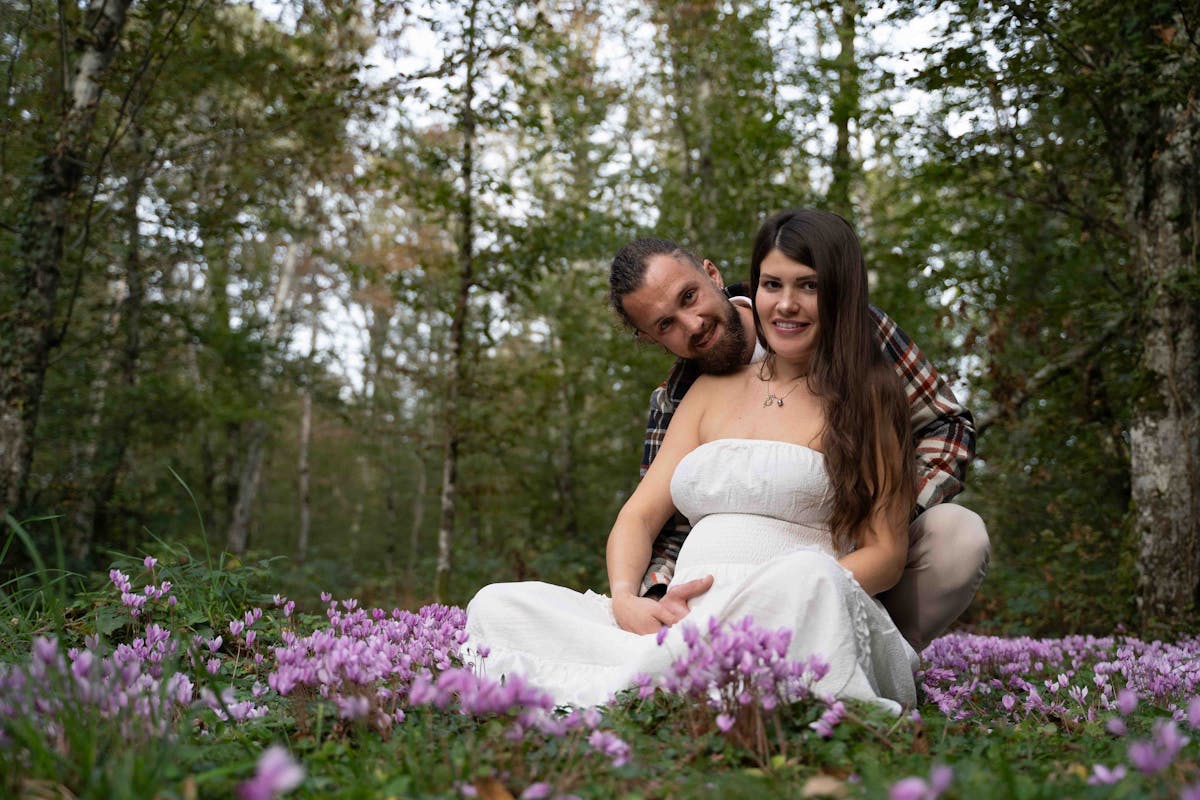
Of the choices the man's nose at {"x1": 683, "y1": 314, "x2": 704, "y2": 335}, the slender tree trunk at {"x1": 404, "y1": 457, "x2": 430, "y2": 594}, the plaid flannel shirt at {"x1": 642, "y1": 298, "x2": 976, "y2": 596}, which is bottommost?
the slender tree trunk at {"x1": 404, "y1": 457, "x2": 430, "y2": 594}

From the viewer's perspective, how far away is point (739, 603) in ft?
9.86

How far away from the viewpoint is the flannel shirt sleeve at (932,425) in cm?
403

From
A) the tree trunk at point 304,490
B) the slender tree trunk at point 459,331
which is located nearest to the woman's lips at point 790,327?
the slender tree trunk at point 459,331

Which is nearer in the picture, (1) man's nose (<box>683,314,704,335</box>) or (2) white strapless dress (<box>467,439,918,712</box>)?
(2) white strapless dress (<box>467,439,918,712</box>)

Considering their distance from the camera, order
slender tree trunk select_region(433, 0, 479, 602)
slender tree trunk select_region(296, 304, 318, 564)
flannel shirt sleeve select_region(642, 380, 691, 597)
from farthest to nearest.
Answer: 1. slender tree trunk select_region(296, 304, 318, 564)
2. slender tree trunk select_region(433, 0, 479, 602)
3. flannel shirt sleeve select_region(642, 380, 691, 597)

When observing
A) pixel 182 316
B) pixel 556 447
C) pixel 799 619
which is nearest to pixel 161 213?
pixel 182 316

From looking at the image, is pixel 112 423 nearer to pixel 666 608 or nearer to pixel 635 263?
pixel 635 263

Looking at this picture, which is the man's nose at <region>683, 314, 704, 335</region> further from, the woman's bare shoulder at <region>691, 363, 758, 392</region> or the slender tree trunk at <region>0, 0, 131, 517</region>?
the slender tree trunk at <region>0, 0, 131, 517</region>

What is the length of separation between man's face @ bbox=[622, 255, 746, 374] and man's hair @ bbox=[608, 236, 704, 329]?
31mm

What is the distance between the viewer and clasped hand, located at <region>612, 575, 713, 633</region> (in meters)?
3.41

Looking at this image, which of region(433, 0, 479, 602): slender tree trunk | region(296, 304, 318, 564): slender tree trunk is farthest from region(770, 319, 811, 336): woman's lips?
→ region(296, 304, 318, 564): slender tree trunk

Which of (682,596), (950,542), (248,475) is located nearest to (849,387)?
(950,542)

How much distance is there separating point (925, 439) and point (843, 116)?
718 centimetres

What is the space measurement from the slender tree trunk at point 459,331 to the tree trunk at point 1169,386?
249 inches
